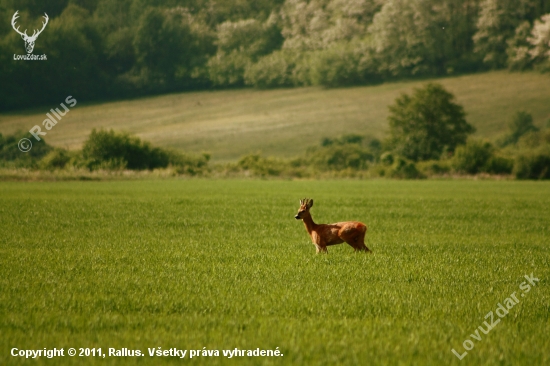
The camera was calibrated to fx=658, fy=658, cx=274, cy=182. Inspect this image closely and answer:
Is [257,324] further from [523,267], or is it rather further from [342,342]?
[523,267]

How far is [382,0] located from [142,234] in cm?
12865

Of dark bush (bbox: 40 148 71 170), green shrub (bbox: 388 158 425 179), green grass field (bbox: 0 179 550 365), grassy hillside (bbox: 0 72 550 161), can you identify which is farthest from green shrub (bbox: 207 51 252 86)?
green grass field (bbox: 0 179 550 365)

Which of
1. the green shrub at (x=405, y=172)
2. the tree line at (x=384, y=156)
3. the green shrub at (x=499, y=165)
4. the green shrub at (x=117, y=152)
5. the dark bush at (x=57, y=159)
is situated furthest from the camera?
the green shrub at (x=405, y=172)

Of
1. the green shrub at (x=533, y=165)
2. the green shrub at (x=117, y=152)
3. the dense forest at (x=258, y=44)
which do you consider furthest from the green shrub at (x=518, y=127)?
the green shrub at (x=117, y=152)

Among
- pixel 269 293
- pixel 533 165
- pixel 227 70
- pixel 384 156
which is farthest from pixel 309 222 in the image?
pixel 227 70

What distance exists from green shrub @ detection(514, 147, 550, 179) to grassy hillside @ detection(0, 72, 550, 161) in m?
29.4

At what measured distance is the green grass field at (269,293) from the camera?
6.86m

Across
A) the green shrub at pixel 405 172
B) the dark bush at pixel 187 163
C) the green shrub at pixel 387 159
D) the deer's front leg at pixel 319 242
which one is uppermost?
the deer's front leg at pixel 319 242

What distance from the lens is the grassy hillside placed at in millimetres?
99188

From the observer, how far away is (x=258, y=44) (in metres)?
144

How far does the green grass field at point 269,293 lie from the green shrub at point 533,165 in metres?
49.8

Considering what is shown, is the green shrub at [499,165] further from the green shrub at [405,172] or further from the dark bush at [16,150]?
the dark bush at [16,150]

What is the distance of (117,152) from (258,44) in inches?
3383

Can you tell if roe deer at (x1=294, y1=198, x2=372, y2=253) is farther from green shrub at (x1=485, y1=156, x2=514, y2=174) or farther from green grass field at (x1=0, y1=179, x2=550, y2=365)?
green shrub at (x1=485, y1=156, x2=514, y2=174)
